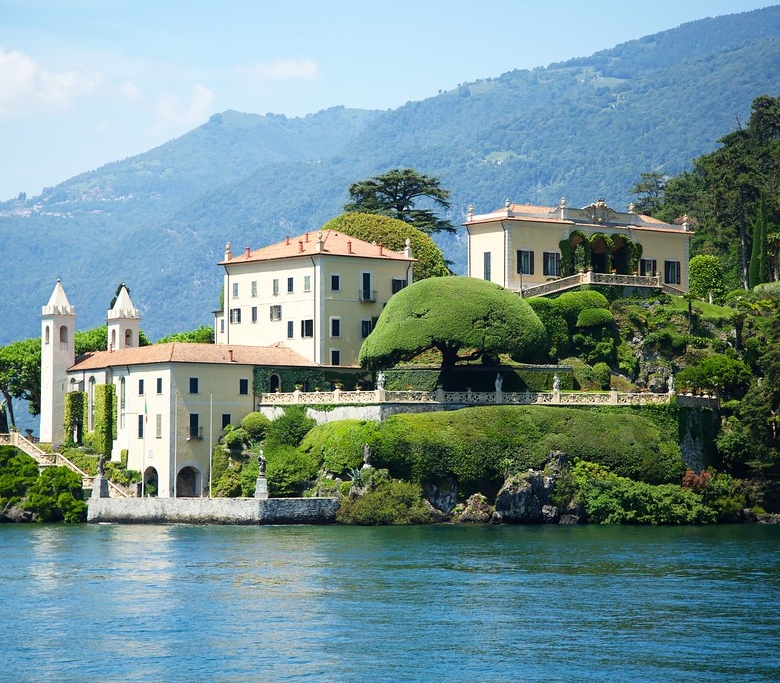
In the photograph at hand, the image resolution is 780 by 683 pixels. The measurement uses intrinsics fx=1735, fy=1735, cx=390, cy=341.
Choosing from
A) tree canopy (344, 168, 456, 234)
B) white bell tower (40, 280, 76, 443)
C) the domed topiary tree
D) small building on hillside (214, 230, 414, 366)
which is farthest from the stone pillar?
tree canopy (344, 168, 456, 234)

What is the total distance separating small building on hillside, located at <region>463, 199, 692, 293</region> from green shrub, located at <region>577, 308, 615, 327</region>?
576 centimetres

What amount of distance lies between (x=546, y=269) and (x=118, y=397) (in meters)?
24.7

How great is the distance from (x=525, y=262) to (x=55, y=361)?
25787 millimetres

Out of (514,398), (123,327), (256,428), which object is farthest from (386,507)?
(123,327)

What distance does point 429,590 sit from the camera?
53.5 meters

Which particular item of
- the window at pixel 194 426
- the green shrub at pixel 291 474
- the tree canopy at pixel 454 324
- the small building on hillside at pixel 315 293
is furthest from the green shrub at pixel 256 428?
the small building on hillside at pixel 315 293

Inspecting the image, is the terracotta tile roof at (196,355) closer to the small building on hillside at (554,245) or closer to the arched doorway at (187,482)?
the arched doorway at (187,482)

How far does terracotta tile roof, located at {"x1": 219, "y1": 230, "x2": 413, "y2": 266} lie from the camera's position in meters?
91.1

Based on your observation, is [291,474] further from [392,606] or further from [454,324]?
[392,606]

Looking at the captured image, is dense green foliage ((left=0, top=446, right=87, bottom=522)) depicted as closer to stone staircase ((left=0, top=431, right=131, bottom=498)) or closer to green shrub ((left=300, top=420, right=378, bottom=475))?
stone staircase ((left=0, top=431, right=131, bottom=498))

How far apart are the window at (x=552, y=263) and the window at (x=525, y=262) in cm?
87

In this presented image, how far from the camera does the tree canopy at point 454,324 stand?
81125mm

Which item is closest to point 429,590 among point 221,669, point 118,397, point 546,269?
point 221,669

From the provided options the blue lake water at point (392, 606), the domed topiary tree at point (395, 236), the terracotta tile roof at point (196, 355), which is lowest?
the blue lake water at point (392, 606)
